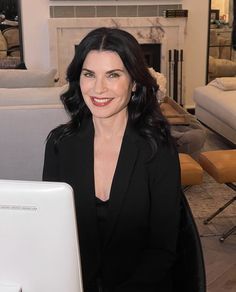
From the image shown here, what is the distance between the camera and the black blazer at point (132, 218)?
1.33 m

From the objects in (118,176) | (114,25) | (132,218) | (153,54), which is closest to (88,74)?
(118,176)

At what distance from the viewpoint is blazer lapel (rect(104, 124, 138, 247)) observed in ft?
4.35

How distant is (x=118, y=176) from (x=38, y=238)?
0.63 metres

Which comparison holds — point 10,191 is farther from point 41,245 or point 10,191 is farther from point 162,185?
point 162,185

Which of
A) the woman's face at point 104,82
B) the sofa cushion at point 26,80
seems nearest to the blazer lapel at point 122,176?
the woman's face at point 104,82

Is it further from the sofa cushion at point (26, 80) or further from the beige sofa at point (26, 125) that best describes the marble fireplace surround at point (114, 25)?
the beige sofa at point (26, 125)

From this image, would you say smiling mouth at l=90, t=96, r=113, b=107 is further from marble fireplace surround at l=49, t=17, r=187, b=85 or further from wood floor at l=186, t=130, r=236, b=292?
marble fireplace surround at l=49, t=17, r=187, b=85

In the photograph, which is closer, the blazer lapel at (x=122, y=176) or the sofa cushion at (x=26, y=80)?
the blazer lapel at (x=122, y=176)

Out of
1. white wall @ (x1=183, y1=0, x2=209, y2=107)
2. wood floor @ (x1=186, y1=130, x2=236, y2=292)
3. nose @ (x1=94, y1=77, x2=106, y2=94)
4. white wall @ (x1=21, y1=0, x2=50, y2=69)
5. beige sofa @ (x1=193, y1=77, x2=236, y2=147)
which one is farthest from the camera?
white wall @ (x1=183, y1=0, x2=209, y2=107)

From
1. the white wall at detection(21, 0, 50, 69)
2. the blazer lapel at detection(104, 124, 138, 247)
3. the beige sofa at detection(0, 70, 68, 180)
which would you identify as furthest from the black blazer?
the white wall at detection(21, 0, 50, 69)

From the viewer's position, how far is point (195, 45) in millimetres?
6051

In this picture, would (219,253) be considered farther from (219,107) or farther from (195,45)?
(195,45)

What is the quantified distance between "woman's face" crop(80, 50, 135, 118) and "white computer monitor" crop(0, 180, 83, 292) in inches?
24.5

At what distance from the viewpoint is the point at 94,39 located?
134 centimetres
